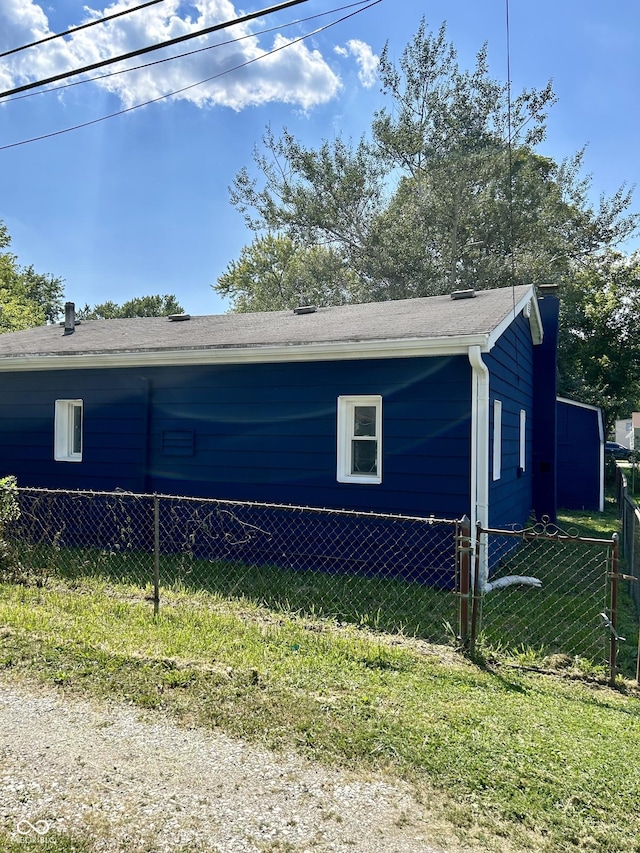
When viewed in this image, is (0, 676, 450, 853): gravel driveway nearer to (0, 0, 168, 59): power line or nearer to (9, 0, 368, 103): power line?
(0, 0, 168, 59): power line

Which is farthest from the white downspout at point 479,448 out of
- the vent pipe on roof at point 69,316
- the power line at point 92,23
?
the vent pipe on roof at point 69,316

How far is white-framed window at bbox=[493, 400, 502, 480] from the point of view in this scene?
762 cm

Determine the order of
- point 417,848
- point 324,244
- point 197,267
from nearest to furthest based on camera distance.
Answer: point 417,848 < point 324,244 < point 197,267

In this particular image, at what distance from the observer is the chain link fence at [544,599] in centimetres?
479

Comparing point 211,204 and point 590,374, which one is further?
point 211,204

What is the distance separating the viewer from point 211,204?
25.7m

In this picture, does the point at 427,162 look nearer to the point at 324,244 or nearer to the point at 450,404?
the point at 324,244

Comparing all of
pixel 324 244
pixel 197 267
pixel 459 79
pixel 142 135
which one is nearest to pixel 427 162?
pixel 459 79

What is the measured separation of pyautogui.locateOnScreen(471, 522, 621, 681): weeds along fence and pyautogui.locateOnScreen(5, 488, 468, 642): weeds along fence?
0.43 m

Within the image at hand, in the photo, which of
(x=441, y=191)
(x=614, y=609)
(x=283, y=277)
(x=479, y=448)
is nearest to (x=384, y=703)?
(x=614, y=609)

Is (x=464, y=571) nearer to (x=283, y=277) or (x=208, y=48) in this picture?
(x=208, y=48)

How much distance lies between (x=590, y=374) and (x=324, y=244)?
12.2 metres

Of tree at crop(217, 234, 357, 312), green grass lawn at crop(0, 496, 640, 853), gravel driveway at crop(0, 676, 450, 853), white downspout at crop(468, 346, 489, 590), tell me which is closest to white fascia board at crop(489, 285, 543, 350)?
white downspout at crop(468, 346, 489, 590)

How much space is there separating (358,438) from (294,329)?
2252mm
